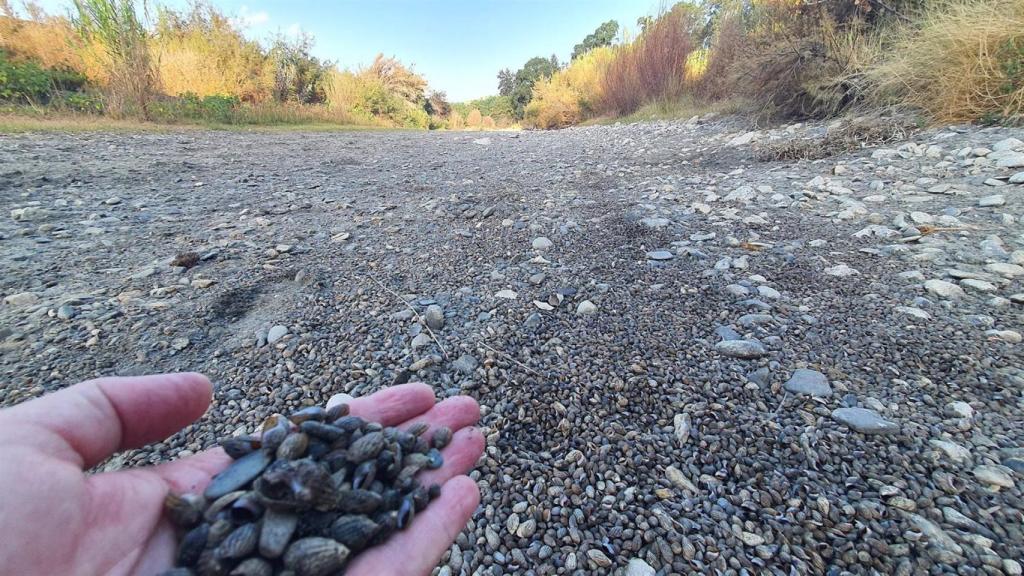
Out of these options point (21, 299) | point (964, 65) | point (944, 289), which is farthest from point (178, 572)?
point (964, 65)

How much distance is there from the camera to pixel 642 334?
6.13 feet

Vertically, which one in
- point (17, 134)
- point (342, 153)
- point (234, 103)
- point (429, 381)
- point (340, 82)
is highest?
point (340, 82)

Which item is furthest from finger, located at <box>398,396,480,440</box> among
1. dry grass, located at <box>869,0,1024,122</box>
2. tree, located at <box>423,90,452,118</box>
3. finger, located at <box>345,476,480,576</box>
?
tree, located at <box>423,90,452,118</box>

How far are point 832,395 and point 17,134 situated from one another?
9365mm

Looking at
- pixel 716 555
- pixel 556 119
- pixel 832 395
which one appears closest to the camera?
pixel 716 555

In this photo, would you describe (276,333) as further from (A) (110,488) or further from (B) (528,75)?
(B) (528,75)

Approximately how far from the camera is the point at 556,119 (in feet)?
54.6

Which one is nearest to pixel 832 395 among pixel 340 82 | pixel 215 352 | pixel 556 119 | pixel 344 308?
pixel 344 308

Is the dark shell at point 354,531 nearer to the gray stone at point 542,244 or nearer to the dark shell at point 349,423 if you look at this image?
the dark shell at point 349,423

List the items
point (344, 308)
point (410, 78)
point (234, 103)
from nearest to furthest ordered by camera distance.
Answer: point (344, 308) → point (234, 103) → point (410, 78)

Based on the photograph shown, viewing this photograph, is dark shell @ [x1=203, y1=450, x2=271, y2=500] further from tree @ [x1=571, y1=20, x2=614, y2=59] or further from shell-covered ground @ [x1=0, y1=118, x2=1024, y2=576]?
tree @ [x1=571, y1=20, x2=614, y2=59]

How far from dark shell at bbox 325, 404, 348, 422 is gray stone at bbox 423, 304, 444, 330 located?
734 millimetres

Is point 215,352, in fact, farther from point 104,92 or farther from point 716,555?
point 104,92

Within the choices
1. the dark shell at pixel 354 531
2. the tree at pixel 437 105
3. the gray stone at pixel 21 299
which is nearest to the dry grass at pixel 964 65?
the dark shell at pixel 354 531
